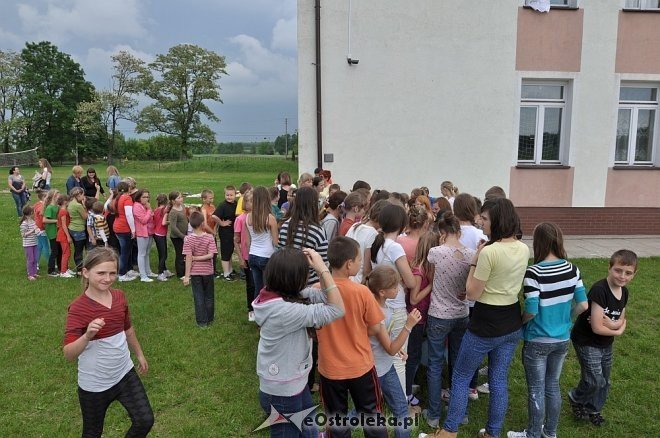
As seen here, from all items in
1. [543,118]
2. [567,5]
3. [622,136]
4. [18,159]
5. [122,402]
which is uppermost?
[567,5]

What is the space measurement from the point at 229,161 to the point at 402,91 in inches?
1706

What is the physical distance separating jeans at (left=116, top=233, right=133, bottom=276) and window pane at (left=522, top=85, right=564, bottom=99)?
914 cm

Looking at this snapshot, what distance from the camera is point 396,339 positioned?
2.95m

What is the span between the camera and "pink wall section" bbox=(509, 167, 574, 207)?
10734 millimetres

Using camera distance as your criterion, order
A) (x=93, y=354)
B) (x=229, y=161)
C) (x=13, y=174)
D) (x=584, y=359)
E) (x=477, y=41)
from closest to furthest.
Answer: (x=93, y=354) < (x=584, y=359) < (x=477, y=41) < (x=13, y=174) < (x=229, y=161)

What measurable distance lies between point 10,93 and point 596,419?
67.5 meters

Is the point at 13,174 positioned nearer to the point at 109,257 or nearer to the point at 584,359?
the point at 109,257

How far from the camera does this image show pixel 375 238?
11.6 feet

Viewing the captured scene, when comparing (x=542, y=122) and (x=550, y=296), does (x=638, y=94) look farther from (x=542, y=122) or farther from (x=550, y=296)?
(x=550, y=296)

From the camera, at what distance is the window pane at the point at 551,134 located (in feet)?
35.7

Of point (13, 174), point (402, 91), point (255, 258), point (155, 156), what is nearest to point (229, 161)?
point (155, 156)

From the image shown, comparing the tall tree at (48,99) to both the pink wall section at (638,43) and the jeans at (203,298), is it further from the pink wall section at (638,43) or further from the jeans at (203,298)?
the pink wall section at (638,43)

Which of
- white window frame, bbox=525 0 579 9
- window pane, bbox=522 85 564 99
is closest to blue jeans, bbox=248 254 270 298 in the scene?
window pane, bbox=522 85 564 99

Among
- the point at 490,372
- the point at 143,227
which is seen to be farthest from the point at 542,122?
the point at 490,372
